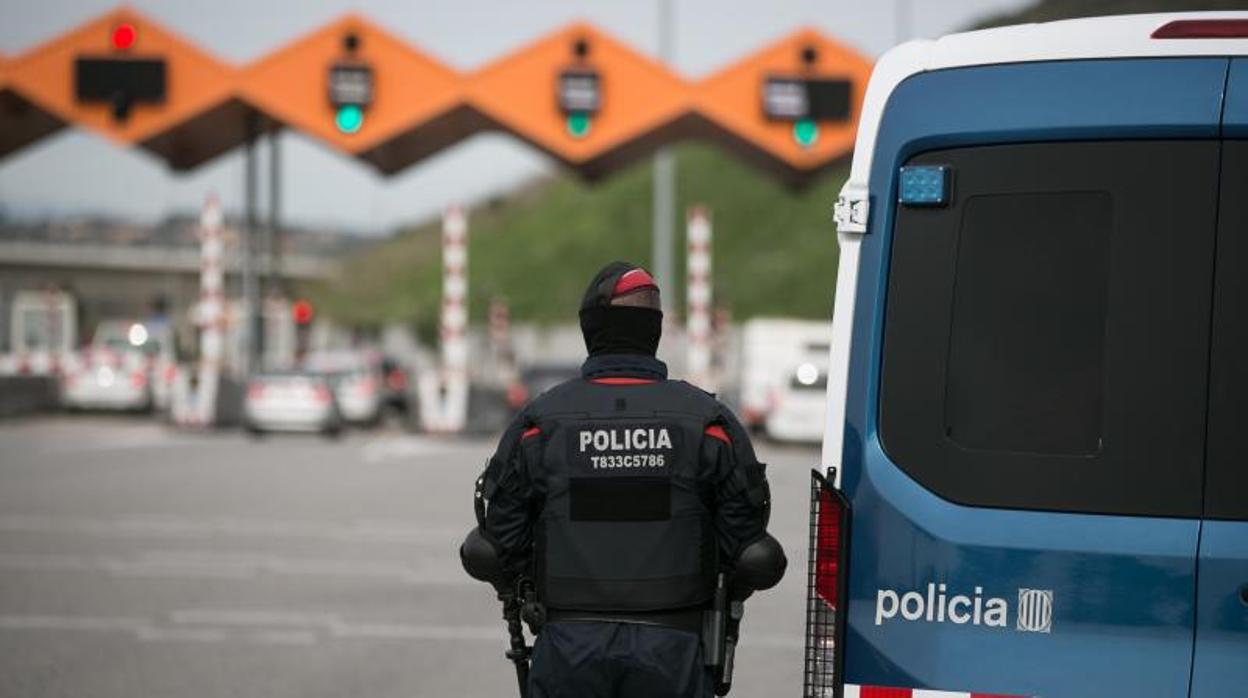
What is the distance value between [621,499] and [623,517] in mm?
42

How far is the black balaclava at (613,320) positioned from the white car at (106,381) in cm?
3407

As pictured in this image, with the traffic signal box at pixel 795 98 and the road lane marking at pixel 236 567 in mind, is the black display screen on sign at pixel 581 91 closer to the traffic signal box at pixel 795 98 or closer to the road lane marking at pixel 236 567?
the traffic signal box at pixel 795 98

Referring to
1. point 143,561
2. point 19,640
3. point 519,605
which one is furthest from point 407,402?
point 519,605

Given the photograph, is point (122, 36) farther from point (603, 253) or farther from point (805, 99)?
point (603, 253)

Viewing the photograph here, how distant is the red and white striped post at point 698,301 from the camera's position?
2905 centimetres

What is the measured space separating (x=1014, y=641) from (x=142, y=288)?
3587 inches

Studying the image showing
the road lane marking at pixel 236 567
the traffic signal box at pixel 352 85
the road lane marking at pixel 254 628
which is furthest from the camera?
the traffic signal box at pixel 352 85

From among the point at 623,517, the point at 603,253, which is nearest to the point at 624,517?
the point at 623,517

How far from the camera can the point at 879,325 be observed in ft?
13.8

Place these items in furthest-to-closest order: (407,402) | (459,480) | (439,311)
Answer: (439,311), (407,402), (459,480)

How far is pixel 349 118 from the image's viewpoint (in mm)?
30281

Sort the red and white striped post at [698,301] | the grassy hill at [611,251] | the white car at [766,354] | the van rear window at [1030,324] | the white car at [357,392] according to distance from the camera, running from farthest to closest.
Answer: the grassy hill at [611,251] < the white car at [357,392] < the white car at [766,354] < the red and white striped post at [698,301] < the van rear window at [1030,324]

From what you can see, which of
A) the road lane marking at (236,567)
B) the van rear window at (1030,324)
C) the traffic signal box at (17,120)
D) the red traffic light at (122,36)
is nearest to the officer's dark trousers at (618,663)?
the van rear window at (1030,324)

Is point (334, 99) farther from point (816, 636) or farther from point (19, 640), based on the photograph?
point (816, 636)
